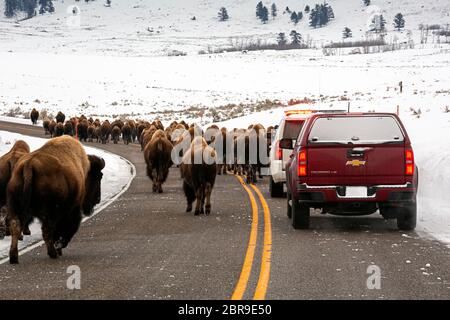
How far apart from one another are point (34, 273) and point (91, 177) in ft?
9.99

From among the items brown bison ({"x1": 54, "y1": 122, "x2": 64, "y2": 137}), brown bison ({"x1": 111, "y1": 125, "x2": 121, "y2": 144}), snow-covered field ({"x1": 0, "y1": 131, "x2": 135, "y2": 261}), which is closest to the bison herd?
snow-covered field ({"x1": 0, "y1": 131, "x2": 135, "y2": 261})

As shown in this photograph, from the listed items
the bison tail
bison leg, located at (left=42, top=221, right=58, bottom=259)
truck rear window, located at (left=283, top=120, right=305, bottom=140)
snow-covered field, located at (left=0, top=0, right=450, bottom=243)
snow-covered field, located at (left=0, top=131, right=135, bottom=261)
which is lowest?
snow-covered field, located at (left=0, top=0, right=450, bottom=243)

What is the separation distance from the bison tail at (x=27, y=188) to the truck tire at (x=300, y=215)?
4780 millimetres

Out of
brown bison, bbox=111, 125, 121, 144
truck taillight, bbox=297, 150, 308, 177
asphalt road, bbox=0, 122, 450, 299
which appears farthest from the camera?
brown bison, bbox=111, 125, 121, 144

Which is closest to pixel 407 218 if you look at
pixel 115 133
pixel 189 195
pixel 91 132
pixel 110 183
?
pixel 189 195

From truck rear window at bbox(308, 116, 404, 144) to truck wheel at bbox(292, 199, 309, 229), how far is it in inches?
43.2

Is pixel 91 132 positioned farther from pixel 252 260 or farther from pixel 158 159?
pixel 252 260

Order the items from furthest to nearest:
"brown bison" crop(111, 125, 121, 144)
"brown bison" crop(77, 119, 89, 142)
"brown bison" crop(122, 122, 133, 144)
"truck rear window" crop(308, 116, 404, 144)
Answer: "brown bison" crop(77, 119, 89, 142) < "brown bison" crop(111, 125, 121, 144) < "brown bison" crop(122, 122, 133, 144) < "truck rear window" crop(308, 116, 404, 144)

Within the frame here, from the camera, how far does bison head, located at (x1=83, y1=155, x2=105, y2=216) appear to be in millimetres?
12539

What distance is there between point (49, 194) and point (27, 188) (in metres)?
0.35

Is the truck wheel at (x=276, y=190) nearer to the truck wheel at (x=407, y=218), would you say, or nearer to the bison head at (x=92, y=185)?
the truck wheel at (x=407, y=218)

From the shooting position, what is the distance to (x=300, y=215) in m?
13.8

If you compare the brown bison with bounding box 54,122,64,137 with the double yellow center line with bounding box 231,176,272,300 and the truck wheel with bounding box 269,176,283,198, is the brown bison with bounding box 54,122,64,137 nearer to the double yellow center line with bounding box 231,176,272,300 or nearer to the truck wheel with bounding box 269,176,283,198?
the truck wheel with bounding box 269,176,283,198
